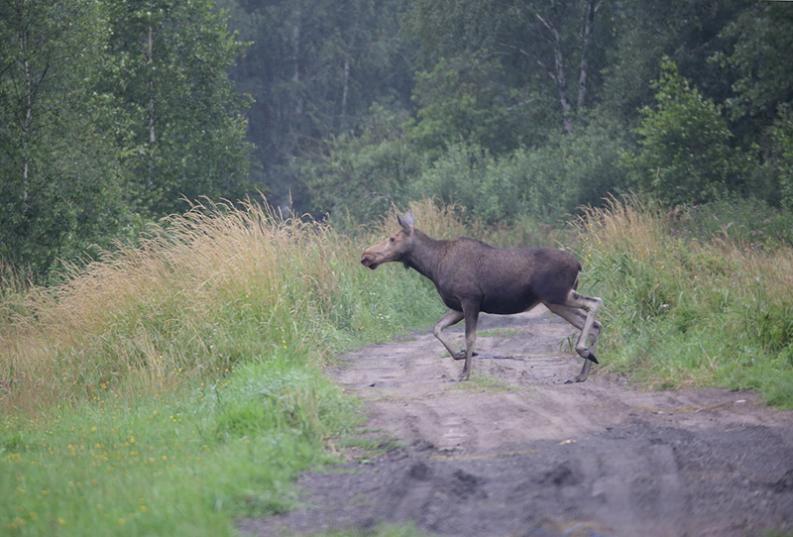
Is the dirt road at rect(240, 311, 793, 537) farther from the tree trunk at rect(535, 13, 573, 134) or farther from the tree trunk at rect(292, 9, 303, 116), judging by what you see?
the tree trunk at rect(292, 9, 303, 116)

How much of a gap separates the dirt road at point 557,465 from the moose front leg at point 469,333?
0.68 ft

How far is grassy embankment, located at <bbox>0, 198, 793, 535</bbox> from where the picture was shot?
746cm

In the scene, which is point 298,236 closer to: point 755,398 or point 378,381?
point 378,381

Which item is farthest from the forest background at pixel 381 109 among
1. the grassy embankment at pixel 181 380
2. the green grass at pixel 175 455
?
the green grass at pixel 175 455

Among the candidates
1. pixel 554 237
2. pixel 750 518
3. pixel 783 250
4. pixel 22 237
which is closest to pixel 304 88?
pixel 554 237

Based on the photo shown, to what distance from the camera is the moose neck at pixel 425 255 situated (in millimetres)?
13769

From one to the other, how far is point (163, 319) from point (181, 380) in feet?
4.50

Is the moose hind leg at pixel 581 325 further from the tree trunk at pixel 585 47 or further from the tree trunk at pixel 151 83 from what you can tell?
the tree trunk at pixel 585 47

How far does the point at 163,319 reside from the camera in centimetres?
1341

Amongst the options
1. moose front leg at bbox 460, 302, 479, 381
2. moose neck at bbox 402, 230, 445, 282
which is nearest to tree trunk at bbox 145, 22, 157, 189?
moose neck at bbox 402, 230, 445, 282

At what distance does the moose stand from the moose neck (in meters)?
0.09

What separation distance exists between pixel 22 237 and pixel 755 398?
1337 centimetres

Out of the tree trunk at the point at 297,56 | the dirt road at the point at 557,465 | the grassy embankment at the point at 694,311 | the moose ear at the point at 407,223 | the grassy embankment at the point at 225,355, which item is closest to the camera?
the dirt road at the point at 557,465

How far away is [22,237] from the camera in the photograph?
1927 cm
